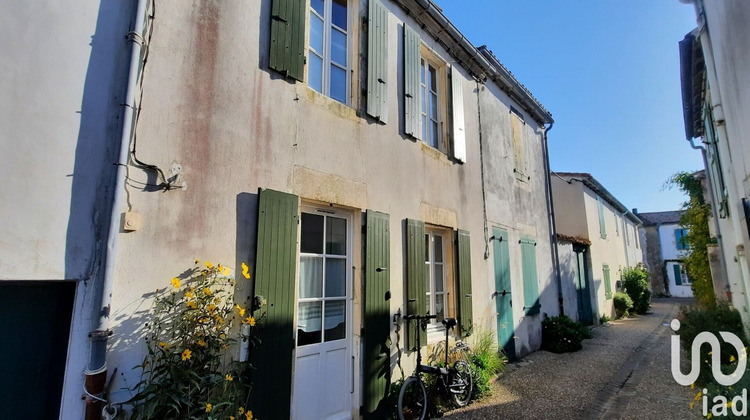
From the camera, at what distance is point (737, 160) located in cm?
A: 465

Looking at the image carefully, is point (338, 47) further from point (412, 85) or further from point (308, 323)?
point (308, 323)

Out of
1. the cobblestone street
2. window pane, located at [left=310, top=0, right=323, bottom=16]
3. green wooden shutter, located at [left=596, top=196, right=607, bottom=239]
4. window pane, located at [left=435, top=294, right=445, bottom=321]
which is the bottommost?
the cobblestone street

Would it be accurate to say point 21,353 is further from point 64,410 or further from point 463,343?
point 463,343

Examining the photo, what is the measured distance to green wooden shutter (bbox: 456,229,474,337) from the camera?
593 cm

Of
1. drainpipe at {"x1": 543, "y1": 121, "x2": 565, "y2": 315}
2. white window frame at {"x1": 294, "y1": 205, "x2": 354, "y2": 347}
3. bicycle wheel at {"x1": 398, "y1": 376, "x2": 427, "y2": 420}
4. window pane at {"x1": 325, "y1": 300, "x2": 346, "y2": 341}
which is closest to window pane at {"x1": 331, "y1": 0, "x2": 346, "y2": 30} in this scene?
white window frame at {"x1": 294, "y1": 205, "x2": 354, "y2": 347}

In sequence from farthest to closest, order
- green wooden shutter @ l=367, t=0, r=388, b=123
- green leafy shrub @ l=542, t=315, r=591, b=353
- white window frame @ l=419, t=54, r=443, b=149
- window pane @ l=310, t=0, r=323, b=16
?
green leafy shrub @ l=542, t=315, r=591, b=353, white window frame @ l=419, t=54, r=443, b=149, green wooden shutter @ l=367, t=0, r=388, b=123, window pane @ l=310, t=0, r=323, b=16

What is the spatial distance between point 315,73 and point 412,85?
183 cm

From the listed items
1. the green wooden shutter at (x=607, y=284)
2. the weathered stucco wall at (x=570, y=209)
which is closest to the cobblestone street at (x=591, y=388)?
the weathered stucco wall at (x=570, y=209)

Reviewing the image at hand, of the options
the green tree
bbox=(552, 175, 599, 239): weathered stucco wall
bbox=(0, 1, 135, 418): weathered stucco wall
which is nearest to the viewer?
bbox=(0, 1, 135, 418): weathered stucco wall

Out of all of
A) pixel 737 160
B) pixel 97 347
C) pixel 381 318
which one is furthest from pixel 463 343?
pixel 97 347

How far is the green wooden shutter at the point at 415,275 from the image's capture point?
16.2ft

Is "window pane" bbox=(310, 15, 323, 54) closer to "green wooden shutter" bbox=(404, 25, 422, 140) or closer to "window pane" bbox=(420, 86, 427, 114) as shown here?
"green wooden shutter" bbox=(404, 25, 422, 140)

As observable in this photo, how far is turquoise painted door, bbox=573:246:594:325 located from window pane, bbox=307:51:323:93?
451 inches

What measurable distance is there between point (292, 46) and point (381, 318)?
3.21 meters
